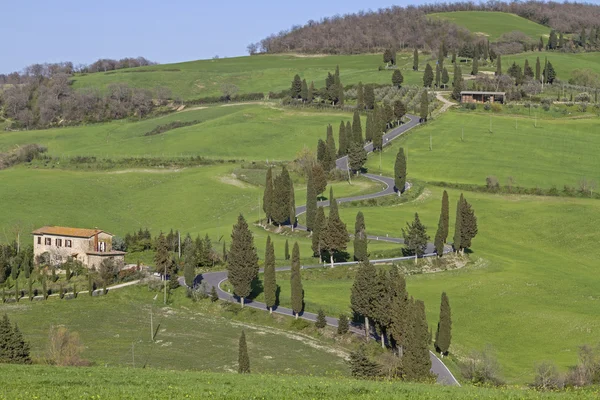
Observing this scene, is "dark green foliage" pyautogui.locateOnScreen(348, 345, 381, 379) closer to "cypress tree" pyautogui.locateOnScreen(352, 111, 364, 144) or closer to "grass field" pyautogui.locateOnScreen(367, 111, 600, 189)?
"grass field" pyautogui.locateOnScreen(367, 111, 600, 189)

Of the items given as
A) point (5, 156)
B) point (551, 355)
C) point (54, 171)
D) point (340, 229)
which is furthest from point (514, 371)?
point (5, 156)

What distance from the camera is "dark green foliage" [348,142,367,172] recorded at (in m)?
151

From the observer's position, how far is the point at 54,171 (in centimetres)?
16475

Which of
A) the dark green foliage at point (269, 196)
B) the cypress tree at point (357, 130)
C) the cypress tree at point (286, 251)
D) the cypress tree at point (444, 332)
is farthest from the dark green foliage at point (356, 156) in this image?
the cypress tree at point (444, 332)

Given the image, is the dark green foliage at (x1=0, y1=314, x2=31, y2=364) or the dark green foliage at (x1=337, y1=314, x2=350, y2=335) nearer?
the dark green foliage at (x1=0, y1=314, x2=31, y2=364)

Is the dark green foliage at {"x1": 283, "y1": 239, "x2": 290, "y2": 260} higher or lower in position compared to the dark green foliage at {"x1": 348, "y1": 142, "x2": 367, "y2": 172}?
lower

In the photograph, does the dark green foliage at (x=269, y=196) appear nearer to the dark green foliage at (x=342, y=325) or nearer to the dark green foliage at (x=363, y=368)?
the dark green foliage at (x=342, y=325)

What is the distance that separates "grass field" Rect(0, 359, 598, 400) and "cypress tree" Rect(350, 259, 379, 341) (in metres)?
30.5

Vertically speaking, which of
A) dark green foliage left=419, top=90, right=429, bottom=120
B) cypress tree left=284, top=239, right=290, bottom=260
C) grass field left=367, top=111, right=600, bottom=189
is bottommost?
cypress tree left=284, top=239, right=290, bottom=260

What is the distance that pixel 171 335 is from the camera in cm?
7894

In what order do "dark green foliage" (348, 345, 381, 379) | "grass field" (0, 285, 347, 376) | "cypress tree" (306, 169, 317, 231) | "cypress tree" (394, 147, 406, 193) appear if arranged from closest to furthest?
"dark green foliage" (348, 345, 381, 379)
"grass field" (0, 285, 347, 376)
"cypress tree" (306, 169, 317, 231)
"cypress tree" (394, 147, 406, 193)

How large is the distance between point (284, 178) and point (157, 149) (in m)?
59.3

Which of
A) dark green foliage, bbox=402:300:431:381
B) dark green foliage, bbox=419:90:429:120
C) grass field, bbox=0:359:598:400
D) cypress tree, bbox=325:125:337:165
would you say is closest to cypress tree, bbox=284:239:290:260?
dark green foliage, bbox=402:300:431:381

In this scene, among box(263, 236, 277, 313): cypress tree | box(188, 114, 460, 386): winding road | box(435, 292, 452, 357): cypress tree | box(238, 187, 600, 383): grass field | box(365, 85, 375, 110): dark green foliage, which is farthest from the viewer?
box(365, 85, 375, 110): dark green foliage
